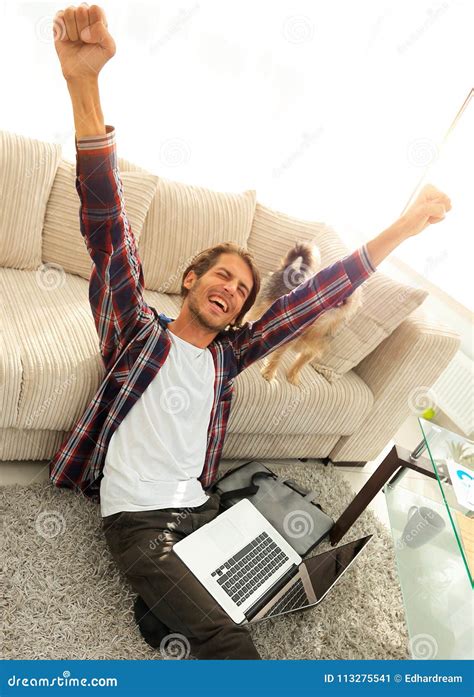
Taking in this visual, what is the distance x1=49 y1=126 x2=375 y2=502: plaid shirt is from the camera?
1244 millimetres

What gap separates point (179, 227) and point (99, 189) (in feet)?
3.10

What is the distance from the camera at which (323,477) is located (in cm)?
213

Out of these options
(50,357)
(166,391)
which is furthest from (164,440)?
(50,357)

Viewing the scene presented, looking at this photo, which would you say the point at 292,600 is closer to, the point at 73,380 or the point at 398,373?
the point at 73,380

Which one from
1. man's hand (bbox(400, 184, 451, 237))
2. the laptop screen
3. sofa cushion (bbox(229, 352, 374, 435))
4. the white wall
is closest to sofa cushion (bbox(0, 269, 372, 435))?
sofa cushion (bbox(229, 352, 374, 435))

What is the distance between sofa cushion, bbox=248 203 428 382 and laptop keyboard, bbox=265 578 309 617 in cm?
83

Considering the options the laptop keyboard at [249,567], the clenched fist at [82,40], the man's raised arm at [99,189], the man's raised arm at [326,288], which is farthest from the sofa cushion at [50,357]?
the clenched fist at [82,40]

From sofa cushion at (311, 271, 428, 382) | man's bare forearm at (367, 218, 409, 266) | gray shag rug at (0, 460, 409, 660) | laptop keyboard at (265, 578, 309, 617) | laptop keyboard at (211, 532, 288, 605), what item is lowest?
gray shag rug at (0, 460, 409, 660)

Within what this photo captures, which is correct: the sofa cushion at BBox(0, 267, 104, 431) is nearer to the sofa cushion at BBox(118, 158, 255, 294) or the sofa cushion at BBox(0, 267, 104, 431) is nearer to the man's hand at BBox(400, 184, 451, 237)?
the sofa cushion at BBox(118, 158, 255, 294)

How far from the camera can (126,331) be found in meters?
1.45
